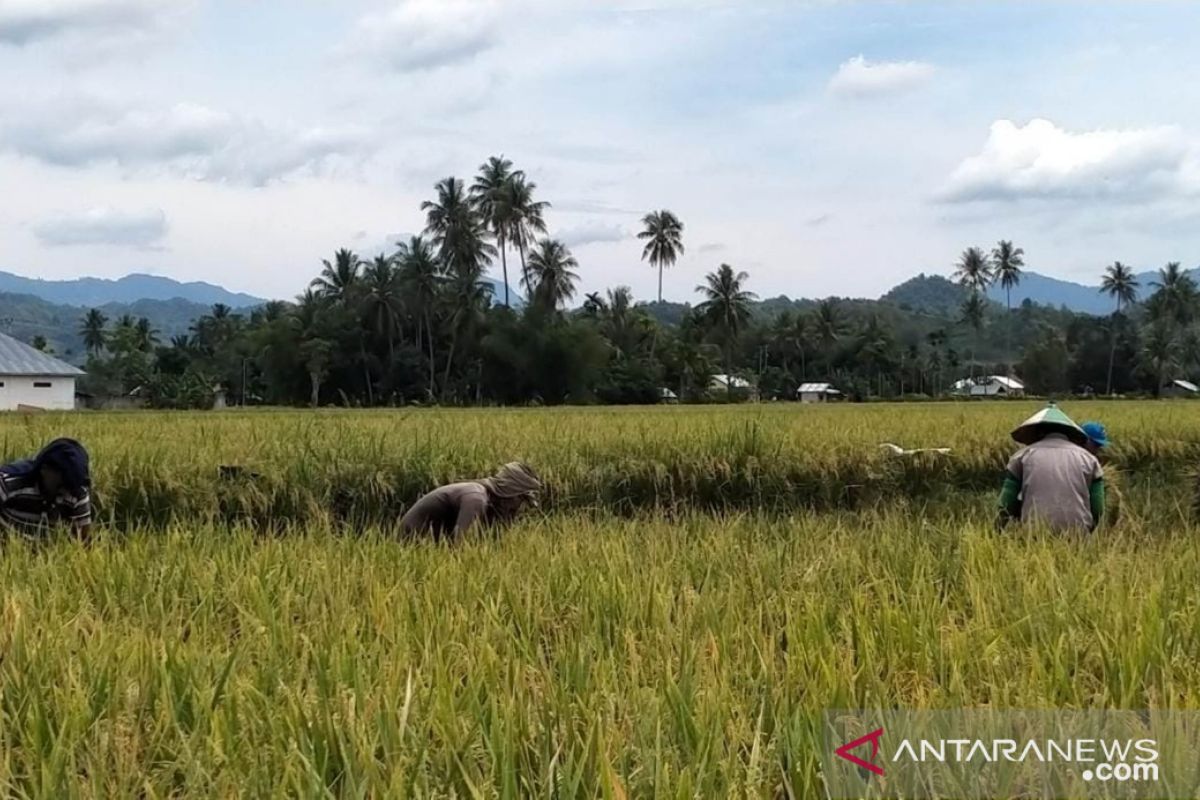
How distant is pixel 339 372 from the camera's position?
39.7m

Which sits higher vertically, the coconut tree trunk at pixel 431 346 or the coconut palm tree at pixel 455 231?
the coconut palm tree at pixel 455 231

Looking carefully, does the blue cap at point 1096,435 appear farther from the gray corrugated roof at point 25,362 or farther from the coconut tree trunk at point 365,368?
the gray corrugated roof at point 25,362

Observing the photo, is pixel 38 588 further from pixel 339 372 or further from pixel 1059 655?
pixel 339 372

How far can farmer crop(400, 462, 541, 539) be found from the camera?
458 centimetres

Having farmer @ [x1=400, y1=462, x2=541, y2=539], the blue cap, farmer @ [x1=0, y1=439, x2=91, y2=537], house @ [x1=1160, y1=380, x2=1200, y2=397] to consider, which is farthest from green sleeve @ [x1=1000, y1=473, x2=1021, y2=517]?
house @ [x1=1160, y1=380, x2=1200, y2=397]

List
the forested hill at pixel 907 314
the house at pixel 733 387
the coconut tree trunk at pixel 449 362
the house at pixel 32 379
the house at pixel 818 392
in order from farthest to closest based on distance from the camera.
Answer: the forested hill at pixel 907 314 < the house at pixel 818 392 < the house at pixel 733 387 < the coconut tree trunk at pixel 449 362 < the house at pixel 32 379

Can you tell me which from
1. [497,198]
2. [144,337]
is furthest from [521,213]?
[144,337]

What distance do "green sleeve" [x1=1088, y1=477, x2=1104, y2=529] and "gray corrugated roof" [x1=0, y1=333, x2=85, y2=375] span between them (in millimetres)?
36680

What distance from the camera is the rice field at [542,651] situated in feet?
5.22

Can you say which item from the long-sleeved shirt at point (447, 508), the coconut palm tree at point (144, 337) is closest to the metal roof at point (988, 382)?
the coconut palm tree at point (144, 337)

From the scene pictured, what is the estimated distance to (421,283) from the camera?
131 feet

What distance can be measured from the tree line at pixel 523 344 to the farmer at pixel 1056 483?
30080 mm

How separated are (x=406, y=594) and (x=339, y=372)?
3821cm

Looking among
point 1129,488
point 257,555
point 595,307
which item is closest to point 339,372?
point 595,307
